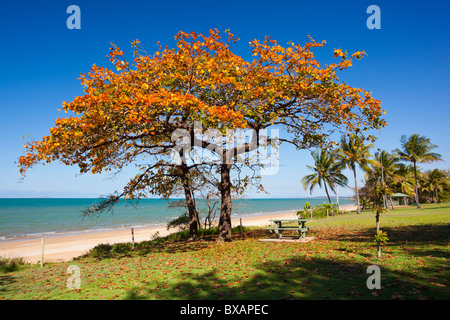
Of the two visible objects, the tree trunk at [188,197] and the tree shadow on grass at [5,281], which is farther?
the tree trunk at [188,197]

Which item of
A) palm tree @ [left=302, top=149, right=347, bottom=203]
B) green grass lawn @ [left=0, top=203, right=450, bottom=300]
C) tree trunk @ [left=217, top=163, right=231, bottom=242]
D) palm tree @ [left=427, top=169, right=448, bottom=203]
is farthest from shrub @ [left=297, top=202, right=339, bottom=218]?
palm tree @ [left=427, top=169, right=448, bottom=203]

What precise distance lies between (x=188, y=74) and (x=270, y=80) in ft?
10.8

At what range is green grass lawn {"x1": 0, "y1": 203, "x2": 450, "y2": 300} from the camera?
5.44 m

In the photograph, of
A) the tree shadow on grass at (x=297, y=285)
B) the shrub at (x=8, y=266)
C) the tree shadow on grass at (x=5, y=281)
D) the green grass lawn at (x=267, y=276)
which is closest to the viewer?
the tree shadow on grass at (x=297, y=285)

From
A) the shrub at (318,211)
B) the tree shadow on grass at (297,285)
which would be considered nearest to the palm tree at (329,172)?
the shrub at (318,211)

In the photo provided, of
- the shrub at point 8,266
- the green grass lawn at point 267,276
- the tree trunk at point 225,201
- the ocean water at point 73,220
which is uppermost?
the tree trunk at point 225,201

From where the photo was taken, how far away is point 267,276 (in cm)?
672

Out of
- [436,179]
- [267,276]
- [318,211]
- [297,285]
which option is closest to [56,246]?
[267,276]

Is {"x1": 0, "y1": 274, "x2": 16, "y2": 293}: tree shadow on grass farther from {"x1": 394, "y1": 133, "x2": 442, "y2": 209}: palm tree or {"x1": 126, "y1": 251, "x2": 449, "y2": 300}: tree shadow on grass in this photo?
{"x1": 394, "y1": 133, "x2": 442, "y2": 209}: palm tree

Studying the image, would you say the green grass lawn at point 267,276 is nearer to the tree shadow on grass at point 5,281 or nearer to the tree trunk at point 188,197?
the tree shadow on grass at point 5,281

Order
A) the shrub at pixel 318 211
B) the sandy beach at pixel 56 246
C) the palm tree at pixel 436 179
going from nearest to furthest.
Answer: the sandy beach at pixel 56 246 → the shrub at pixel 318 211 → the palm tree at pixel 436 179

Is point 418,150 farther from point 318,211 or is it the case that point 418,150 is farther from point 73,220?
point 73,220

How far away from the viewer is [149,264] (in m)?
9.45

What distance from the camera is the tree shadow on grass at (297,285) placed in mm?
5090
